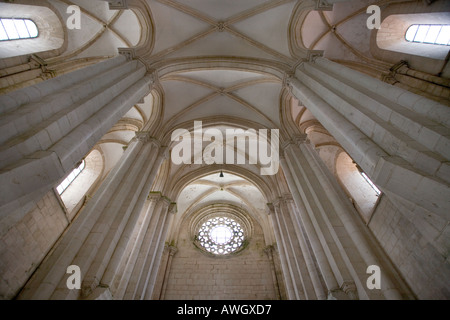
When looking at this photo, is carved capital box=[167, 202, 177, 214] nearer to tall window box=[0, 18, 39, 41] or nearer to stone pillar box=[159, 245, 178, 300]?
stone pillar box=[159, 245, 178, 300]

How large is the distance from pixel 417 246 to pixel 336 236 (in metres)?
1.48

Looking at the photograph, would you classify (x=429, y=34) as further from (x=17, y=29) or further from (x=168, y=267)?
(x=168, y=267)

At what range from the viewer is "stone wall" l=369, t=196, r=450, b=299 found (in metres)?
2.91

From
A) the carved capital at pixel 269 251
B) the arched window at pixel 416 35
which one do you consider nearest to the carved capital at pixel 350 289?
the arched window at pixel 416 35

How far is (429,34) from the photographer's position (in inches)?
289

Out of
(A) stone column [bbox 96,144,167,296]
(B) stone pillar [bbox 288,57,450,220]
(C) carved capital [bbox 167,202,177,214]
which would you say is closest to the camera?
(B) stone pillar [bbox 288,57,450,220]

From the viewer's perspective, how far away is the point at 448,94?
6125mm

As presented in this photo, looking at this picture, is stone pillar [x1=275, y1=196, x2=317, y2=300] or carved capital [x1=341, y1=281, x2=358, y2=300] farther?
stone pillar [x1=275, y1=196, x2=317, y2=300]

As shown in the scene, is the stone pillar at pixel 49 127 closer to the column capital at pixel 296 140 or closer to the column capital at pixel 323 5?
the column capital at pixel 323 5

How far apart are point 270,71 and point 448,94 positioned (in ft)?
16.7

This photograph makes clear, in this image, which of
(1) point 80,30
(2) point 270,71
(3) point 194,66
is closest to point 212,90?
(3) point 194,66

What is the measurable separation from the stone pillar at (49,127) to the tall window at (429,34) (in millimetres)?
9286

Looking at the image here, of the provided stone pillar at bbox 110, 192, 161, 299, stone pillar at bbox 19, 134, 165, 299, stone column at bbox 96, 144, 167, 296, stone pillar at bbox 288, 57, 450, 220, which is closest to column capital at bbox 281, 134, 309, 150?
stone pillar at bbox 288, 57, 450, 220

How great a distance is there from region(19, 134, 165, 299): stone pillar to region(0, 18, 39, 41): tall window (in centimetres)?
523
